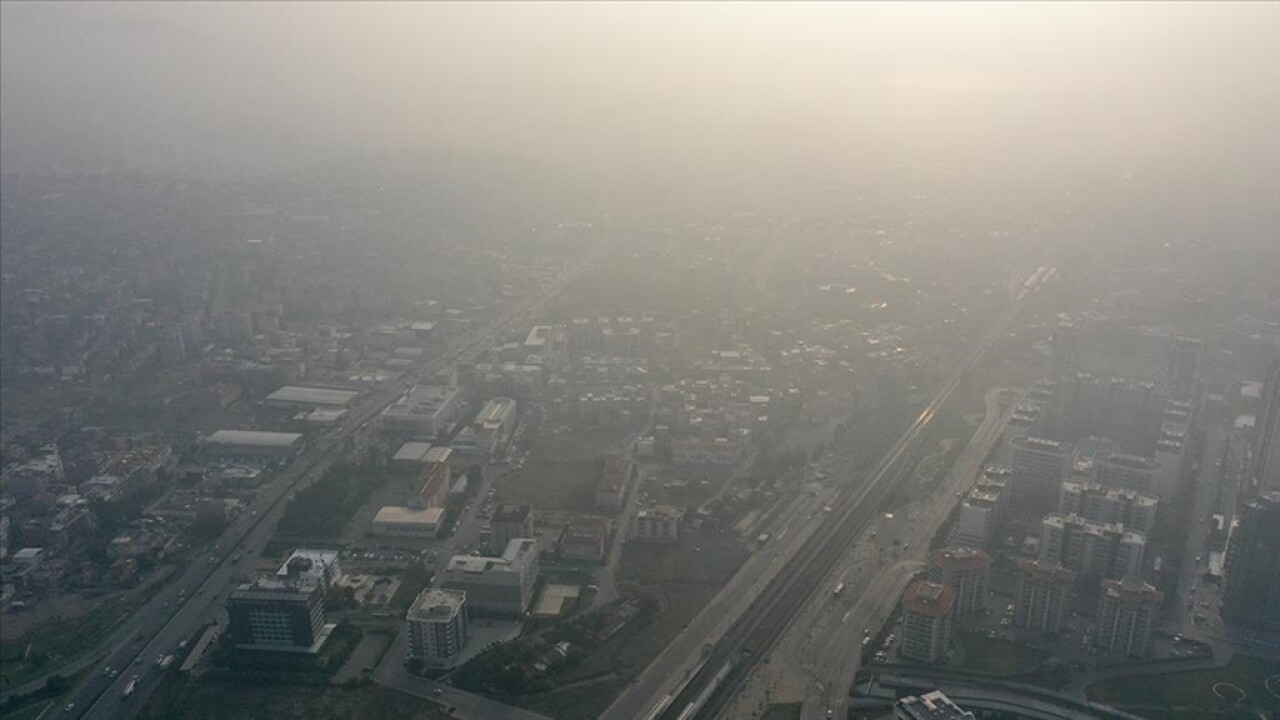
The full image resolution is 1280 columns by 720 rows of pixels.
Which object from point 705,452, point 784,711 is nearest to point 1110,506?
point 784,711

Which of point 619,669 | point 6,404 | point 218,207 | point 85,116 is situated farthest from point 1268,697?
point 85,116

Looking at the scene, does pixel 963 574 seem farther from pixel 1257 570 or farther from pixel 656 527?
pixel 656 527

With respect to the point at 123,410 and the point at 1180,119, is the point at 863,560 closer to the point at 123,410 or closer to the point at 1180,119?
the point at 1180,119

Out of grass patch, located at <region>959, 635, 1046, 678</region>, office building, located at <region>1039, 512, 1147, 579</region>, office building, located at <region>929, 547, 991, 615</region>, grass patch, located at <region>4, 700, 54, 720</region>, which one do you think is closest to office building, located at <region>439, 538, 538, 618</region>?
grass patch, located at <region>4, 700, 54, 720</region>

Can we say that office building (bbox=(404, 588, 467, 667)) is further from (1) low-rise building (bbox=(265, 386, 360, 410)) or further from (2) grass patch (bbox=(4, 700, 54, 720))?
(1) low-rise building (bbox=(265, 386, 360, 410))

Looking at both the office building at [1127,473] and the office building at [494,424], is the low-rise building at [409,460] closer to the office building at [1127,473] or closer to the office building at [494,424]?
the office building at [494,424]
